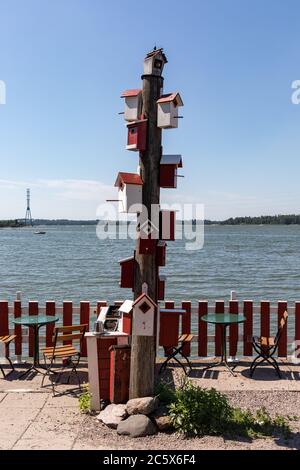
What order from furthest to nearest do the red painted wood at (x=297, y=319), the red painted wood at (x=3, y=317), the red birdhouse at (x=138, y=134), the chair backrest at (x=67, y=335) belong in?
the red painted wood at (x=3, y=317)
the red painted wood at (x=297, y=319)
the chair backrest at (x=67, y=335)
the red birdhouse at (x=138, y=134)

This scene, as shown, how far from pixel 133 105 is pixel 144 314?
7.83 feet

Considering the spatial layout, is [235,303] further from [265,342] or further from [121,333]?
[121,333]

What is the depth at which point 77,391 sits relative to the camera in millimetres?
7137

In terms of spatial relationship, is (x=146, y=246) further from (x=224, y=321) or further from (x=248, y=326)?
(x=248, y=326)

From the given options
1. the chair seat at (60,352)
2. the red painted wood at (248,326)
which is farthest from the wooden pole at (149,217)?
the red painted wood at (248,326)

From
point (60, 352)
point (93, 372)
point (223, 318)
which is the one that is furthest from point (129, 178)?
point (223, 318)

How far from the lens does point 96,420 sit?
595cm

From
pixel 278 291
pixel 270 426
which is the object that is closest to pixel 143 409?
pixel 270 426

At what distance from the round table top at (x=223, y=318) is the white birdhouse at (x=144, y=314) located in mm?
2364

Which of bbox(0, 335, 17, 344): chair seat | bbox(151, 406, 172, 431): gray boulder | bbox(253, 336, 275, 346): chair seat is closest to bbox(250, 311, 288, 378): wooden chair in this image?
bbox(253, 336, 275, 346): chair seat

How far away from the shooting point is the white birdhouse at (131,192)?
5770mm

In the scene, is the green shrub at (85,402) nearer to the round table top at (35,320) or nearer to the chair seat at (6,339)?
the round table top at (35,320)

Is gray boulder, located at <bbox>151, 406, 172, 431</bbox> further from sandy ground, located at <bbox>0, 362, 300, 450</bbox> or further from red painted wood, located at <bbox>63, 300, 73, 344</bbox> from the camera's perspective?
red painted wood, located at <bbox>63, 300, 73, 344</bbox>
